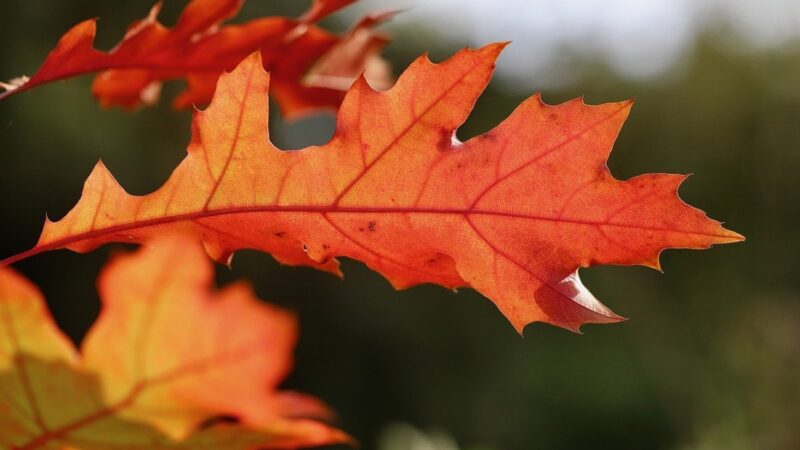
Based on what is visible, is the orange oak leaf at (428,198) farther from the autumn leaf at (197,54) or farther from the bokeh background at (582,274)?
the bokeh background at (582,274)

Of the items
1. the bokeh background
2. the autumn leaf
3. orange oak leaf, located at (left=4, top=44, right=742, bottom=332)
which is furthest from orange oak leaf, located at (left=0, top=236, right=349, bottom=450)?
the bokeh background

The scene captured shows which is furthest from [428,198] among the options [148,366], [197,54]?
[197,54]

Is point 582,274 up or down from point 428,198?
down

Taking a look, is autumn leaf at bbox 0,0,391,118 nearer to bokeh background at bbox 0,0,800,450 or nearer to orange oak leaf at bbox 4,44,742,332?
orange oak leaf at bbox 4,44,742,332

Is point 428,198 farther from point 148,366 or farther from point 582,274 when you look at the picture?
point 582,274

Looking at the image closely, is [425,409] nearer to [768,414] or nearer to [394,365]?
→ [394,365]

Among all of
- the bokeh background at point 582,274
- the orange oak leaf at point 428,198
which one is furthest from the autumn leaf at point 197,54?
the bokeh background at point 582,274

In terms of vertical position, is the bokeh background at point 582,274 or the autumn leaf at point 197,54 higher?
the autumn leaf at point 197,54
